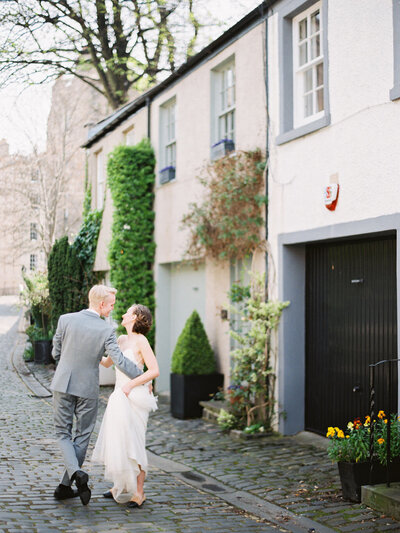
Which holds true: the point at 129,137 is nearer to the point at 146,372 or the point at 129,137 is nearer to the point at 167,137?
the point at 167,137

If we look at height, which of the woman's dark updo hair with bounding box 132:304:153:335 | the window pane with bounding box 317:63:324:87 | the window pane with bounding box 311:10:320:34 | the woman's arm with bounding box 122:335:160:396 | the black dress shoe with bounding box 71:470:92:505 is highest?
the window pane with bounding box 311:10:320:34

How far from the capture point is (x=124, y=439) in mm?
5809

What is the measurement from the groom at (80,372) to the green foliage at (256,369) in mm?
3625

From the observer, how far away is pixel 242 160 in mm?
10188

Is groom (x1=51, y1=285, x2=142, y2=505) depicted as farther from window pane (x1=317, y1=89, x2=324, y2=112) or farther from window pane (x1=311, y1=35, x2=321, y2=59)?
window pane (x1=311, y1=35, x2=321, y2=59)

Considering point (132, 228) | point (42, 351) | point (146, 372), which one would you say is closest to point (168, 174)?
point (132, 228)

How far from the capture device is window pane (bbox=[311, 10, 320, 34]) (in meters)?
9.08

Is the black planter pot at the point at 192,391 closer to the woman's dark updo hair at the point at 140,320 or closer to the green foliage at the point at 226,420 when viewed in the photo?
the green foliage at the point at 226,420

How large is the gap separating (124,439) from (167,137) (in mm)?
8811

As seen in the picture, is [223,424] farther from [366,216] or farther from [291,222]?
[366,216]

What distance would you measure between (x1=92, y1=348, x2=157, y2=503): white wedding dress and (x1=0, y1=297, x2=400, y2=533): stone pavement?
25 cm

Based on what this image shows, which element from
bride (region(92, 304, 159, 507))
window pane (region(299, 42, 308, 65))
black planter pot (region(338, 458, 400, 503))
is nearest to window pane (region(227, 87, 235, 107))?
window pane (region(299, 42, 308, 65))

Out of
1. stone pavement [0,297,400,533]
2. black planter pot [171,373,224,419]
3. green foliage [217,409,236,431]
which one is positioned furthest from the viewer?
black planter pot [171,373,224,419]

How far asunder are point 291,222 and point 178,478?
3.70 metres
